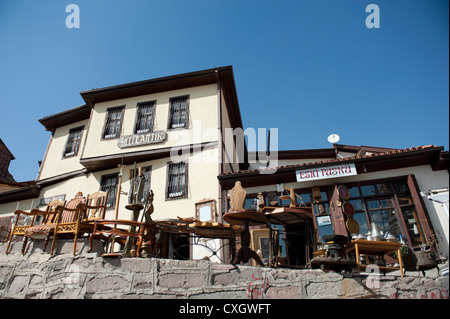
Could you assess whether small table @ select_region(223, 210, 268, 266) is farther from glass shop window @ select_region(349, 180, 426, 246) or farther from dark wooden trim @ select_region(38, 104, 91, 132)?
dark wooden trim @ select_region(38, 104, 91, 132)

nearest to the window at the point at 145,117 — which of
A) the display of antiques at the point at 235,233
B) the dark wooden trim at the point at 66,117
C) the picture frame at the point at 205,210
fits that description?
the dark wooden trim at the point at 66,117

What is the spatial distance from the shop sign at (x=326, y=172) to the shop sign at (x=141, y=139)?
549 centimetres

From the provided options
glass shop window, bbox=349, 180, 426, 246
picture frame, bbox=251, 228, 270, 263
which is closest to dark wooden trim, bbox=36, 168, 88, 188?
picture frame, bbox=251, 228, 270, 263

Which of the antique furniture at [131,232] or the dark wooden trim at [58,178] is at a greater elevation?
the dark wooden trim at [58,178]

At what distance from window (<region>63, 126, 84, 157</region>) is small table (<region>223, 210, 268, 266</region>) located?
10.3 metres

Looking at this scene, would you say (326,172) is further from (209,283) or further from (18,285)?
(18,285)

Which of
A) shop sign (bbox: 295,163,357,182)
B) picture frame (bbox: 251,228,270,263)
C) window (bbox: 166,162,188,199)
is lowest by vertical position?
picture frame (bbox: 251,228,270,263)

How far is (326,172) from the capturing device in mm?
9398

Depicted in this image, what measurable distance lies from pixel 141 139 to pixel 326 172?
7.13 metres

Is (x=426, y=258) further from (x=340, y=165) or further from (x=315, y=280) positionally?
(x=340, y=165)

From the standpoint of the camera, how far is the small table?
580cm

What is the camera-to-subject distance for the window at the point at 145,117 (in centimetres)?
1253

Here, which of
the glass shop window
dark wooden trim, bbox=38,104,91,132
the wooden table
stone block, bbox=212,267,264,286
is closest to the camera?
stone block, bbox=212,267,264,286

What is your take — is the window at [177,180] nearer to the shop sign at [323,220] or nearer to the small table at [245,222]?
the shop sign at [323,220]
